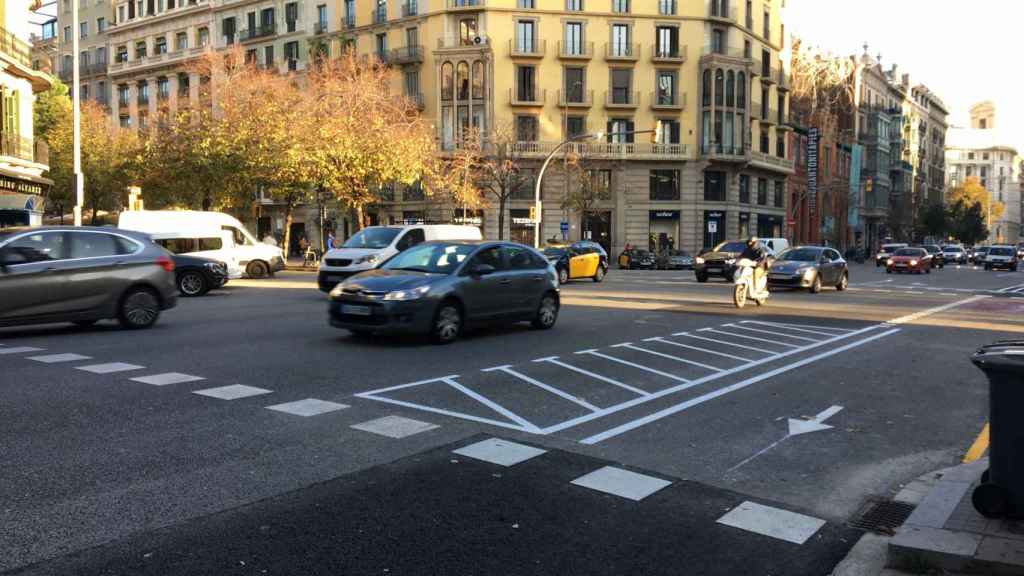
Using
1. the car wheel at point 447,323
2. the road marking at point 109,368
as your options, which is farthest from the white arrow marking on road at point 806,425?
the road marking at point 109,368

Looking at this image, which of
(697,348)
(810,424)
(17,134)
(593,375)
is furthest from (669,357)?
(17,134)

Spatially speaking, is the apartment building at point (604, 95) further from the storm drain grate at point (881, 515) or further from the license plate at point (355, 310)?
the storm drain grate at point (881, 515)

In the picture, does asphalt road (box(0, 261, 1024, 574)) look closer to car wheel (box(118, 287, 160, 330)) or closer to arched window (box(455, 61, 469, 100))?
car wheel (box(118, 287, 160, 330))

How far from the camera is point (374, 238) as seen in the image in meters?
20.7

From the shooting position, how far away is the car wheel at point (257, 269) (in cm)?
2726

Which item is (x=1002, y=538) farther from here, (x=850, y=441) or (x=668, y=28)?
(x=668, y=28)

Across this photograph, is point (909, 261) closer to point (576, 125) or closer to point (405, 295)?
point (576, 125)

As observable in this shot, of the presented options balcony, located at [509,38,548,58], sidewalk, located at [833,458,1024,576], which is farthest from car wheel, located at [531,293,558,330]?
balcony, located at [509,38,548,58]

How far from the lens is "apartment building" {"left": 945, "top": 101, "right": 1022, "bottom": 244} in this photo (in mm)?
158625

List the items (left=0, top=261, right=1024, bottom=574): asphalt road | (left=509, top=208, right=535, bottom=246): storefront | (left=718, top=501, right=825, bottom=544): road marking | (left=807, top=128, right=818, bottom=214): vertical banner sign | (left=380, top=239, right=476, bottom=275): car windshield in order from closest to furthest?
(left=0, top=261, right=1024, bottom=574): asphalt road
(left=718, top=501, right=825, bottom=544): road marking
(left=380, top=239, right=476, bottom=275): car windshield
(left=509, top=208, right=535, bottom=246): storefront
(left=807, top=128, right=818, bottom=214): vertical banner sign

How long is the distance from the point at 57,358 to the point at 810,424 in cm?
842

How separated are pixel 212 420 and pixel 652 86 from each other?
51.1m

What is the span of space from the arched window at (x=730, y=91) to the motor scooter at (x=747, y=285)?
125 feet

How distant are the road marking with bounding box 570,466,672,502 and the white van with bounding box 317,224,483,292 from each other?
14028 mm
